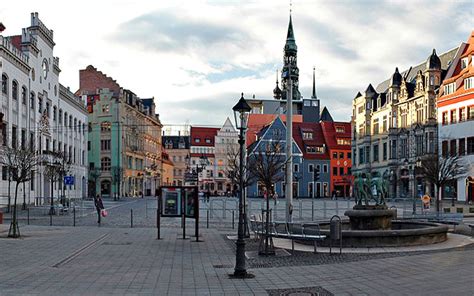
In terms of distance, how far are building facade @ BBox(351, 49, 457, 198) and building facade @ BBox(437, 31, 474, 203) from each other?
2659 millimetres

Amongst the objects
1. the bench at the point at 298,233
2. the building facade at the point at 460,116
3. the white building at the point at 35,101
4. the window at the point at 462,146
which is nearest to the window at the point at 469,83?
the building facade at the point at 460,116

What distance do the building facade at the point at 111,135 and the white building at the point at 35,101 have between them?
49.7 ft

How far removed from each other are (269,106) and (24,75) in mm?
84764

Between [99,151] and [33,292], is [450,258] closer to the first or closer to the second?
[33,292]

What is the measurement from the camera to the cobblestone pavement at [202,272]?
36.1 feet

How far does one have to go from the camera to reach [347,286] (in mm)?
11219

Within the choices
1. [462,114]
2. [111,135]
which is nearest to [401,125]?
[462,114]

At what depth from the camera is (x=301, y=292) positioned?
10.8 meters

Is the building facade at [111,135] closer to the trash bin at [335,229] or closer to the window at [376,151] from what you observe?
the window at [376,151]

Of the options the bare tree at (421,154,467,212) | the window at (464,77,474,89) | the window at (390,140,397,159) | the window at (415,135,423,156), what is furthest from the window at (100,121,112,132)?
the bare tree at (421,154,467,212)

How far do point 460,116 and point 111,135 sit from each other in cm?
5198

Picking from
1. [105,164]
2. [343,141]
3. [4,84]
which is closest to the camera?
[4,84]

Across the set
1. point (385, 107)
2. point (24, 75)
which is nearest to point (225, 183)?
point (385, 107)

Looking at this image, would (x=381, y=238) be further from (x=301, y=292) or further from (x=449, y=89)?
(x=449, y=89)
